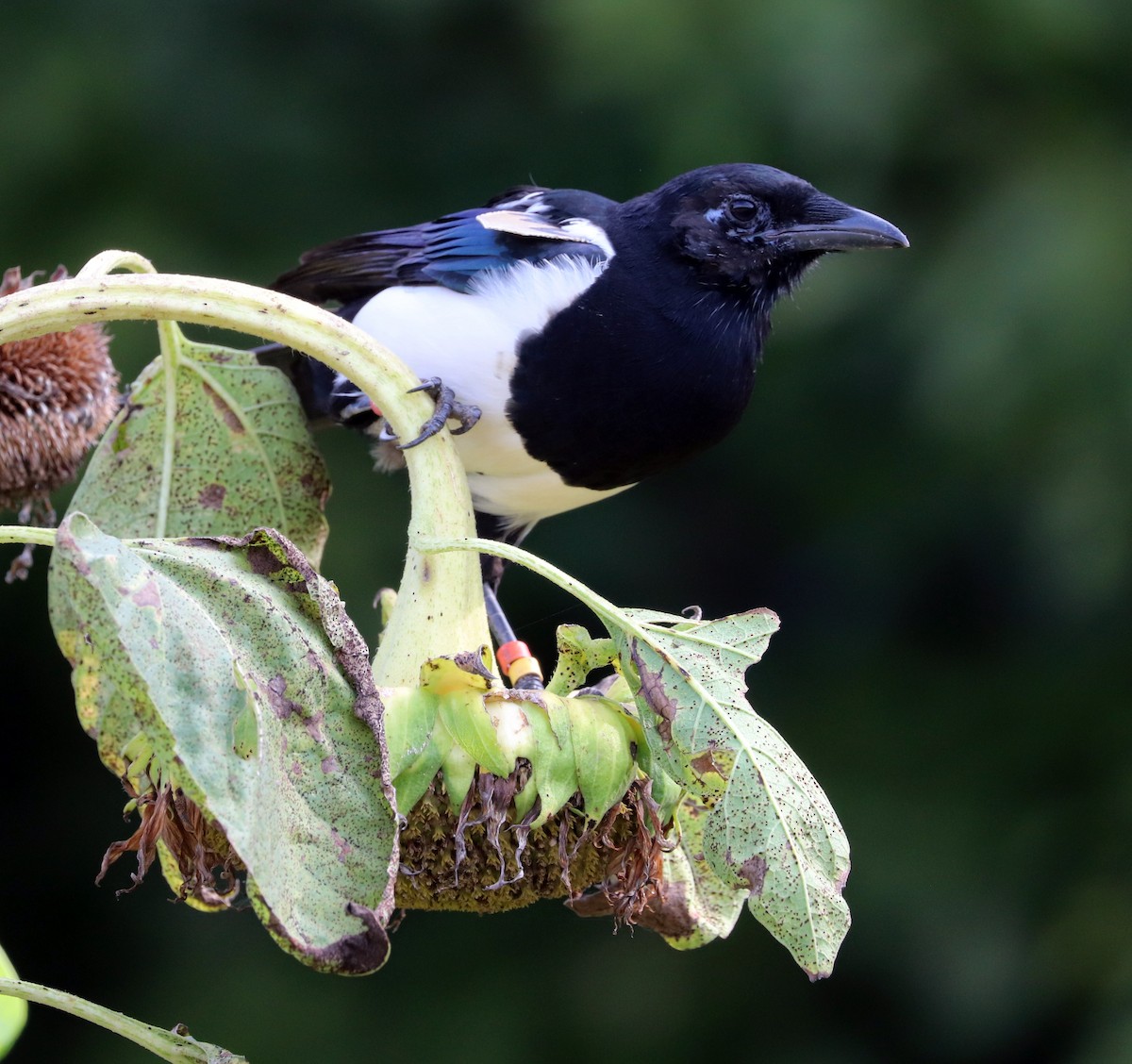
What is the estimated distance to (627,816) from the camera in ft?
3.81

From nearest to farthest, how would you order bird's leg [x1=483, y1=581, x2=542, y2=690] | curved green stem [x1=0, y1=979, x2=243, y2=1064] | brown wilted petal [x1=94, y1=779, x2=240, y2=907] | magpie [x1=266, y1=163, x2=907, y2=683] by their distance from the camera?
curved green stem [x1=0, y1=979, x2=243, y2=1064]
brown wilted petal [x1=94, y1=779, x2=240, y2=907]
bird's leg [x1=483, y1=581, x2=542, y2=690]
magpie [x1=266, y1=163, x2=907, y2=683]

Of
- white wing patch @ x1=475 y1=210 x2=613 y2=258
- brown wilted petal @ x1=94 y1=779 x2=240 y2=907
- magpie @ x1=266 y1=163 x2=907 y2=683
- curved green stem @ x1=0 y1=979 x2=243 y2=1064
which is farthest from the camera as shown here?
white wing patch @ x1=475 y1=210 x2=613 y2=258

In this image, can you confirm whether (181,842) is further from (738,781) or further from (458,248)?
(458,248)

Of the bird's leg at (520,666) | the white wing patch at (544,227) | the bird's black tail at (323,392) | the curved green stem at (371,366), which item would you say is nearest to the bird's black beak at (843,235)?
the white wing patch at (544,227)

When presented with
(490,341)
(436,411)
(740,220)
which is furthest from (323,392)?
(436,411)

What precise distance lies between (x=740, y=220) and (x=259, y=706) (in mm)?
1151

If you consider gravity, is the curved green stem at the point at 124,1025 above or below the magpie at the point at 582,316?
below

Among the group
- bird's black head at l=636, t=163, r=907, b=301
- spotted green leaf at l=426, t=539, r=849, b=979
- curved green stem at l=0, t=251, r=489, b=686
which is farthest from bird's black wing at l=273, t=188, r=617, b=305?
spotted green leaf at l=426, t=539, r=849, b=979

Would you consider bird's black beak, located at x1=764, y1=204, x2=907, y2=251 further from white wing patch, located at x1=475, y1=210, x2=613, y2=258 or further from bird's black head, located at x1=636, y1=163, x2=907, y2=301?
white wing patch, located at x1=475, y1=210, x2=613, y2=258

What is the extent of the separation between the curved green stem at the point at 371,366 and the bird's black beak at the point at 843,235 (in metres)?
0.78

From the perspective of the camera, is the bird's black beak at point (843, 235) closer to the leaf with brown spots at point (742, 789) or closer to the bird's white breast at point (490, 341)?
the bird's white breast at point (490, 341)

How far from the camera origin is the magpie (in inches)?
67.3

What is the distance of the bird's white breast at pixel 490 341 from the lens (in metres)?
1.73

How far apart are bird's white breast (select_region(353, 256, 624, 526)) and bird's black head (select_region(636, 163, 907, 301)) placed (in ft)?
0.43
